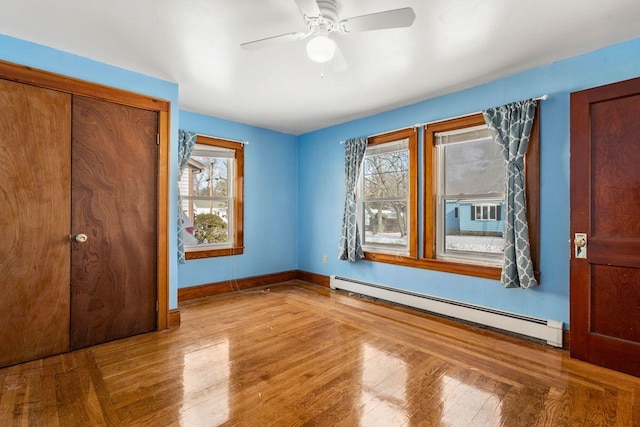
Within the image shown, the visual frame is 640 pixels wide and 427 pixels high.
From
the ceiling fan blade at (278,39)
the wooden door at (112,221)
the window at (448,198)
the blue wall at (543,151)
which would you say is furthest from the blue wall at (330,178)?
the ceiling fan blade at (278,39)

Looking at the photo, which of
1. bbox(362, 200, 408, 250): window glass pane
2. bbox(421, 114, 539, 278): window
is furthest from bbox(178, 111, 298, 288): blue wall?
bbox(421, 114, 539, 278): window

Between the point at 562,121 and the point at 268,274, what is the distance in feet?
13.4

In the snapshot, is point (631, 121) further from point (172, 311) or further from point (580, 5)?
point (172, 311)

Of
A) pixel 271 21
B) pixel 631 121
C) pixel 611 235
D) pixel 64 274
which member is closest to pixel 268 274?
pixel 64 274

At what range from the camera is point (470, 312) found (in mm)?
3266

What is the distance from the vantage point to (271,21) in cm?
218

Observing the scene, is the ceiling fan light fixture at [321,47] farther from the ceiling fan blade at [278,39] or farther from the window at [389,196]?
the window at [389,196]

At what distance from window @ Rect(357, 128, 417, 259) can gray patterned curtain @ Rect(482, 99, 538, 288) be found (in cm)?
103

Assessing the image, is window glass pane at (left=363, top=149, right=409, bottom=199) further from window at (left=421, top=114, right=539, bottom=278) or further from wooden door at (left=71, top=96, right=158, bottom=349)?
wooden door at (left=71, top=96, right=158, bottom=349)

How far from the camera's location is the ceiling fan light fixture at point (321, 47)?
197cm

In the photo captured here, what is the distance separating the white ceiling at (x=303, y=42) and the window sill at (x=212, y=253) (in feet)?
6.50

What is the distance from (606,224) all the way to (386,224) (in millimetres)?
2260

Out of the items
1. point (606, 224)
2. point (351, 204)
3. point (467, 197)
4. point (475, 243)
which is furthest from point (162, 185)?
point (606, 224)

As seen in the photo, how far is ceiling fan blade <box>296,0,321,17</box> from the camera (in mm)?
1751
